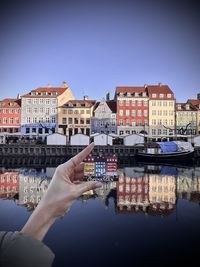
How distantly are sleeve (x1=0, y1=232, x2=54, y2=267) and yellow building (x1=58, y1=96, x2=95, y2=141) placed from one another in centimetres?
1421

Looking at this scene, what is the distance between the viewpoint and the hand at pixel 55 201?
0.34 meters

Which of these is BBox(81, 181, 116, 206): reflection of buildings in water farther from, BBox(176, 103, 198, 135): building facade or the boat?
BBox(176, 103, 198, 135): building facade

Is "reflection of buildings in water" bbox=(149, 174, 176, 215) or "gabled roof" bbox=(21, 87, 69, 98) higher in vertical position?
"gabled roof" bbox=(21, 87, 69, 98)

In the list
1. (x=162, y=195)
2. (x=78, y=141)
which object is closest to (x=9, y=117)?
(x=78, y=141)

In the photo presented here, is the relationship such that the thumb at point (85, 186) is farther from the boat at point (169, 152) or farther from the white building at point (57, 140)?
the white building at point (57, 140)

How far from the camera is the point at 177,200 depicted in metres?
4.17

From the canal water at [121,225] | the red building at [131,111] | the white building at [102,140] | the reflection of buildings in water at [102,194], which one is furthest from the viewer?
the red building at [131,111]

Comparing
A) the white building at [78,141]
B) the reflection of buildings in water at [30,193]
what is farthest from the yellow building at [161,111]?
the reflection of buildings in water at [30,193]

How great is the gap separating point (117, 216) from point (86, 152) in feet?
9.60

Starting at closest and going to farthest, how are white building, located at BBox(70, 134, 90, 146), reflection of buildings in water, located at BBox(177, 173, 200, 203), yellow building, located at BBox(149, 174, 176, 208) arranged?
yellow building, located at BBox(149, 174, 176, 208)
reflection of buildings in water, located at BBox(177, 173, 200, 203)
white building, located at BBox(70, 134, 90, 146)

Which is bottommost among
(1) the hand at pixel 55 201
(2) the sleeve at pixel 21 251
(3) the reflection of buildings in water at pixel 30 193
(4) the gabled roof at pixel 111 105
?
(3) the reflection of buildings in water at pixel 30 193

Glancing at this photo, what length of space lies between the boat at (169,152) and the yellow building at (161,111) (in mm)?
3900

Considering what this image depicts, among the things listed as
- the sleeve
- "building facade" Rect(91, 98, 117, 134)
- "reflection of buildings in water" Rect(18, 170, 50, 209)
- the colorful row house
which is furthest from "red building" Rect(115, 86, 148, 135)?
the sleeve

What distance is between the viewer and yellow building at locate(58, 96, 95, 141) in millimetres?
14570
